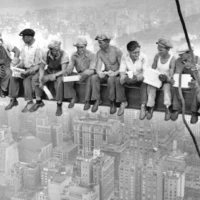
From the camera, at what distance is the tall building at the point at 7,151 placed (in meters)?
15.8

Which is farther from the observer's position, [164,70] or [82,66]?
[82,66]

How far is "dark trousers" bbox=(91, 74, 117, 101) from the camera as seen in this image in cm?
477

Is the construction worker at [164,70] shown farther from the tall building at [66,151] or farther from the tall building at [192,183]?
the tall building at [66,151]

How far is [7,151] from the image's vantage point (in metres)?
16.8

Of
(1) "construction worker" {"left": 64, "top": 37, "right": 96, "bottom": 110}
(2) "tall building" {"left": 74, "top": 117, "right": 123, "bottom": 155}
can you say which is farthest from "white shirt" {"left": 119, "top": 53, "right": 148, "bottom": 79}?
(2) "tall building" {"left": 74, "top": 117, "right": 123, "bottom": 155}

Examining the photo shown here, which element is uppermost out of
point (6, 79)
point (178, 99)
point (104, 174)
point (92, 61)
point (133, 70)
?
point (92, 61)

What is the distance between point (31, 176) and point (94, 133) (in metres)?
3.94

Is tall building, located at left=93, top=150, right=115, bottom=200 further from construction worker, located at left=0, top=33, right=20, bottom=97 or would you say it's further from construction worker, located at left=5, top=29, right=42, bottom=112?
construction worker, located at left=5, top=29, right=42, bottom=112

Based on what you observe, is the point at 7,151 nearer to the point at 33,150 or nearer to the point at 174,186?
the point at 33,150

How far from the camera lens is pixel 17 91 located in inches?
220

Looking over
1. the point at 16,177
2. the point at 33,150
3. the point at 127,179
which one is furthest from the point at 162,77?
the point at 33,150

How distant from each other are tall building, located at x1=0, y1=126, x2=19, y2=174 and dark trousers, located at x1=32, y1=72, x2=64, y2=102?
34.7 ft

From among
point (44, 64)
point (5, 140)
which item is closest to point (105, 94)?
point (44, 64)

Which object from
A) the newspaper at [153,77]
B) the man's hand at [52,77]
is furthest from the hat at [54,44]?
the newspaper at [153,77]
